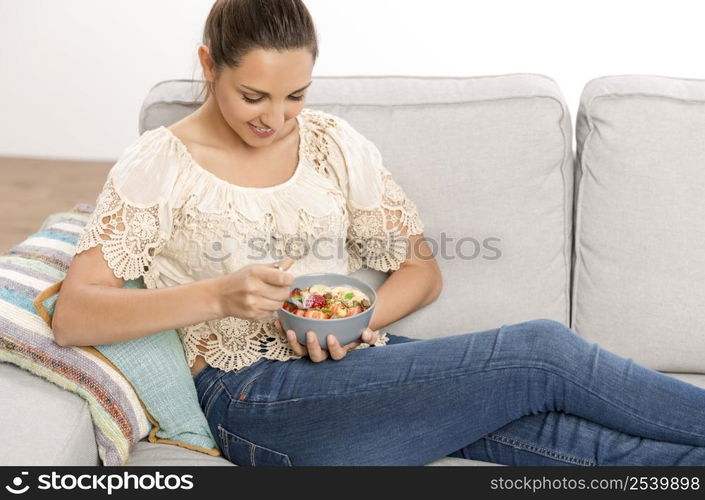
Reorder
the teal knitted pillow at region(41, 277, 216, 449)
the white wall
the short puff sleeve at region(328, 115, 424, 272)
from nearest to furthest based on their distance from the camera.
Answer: the teal knitted pillow at region(41, 277, 216, 449) → the short puff sleeve at region(328, 115, 424, 272) → the white wall

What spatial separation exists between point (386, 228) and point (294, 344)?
359 mm

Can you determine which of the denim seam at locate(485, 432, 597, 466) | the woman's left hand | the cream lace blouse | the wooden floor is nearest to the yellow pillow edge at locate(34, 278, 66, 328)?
the cream lace blouse

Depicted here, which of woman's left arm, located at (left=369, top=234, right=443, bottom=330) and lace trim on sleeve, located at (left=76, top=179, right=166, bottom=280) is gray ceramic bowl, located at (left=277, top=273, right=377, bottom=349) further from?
lace trim on sleeve, located at (left=76, top=179, right=166, bottom=280)

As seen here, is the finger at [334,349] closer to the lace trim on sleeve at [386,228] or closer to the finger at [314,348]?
the finger at [314,348]

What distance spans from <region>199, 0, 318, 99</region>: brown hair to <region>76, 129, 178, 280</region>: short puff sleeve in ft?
0.69

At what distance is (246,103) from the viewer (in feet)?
5.03

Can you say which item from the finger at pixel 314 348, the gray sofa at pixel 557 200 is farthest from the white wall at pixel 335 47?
the finger at pixel 314 348

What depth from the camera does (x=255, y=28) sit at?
1.47m

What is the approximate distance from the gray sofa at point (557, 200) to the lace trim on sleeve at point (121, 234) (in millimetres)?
402

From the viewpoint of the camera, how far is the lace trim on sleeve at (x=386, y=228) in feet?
5.81

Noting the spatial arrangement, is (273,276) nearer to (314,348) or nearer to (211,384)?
(314,348)

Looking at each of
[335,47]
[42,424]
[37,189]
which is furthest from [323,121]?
[37,189]

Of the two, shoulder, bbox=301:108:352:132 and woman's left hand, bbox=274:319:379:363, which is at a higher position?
shoulder, bbox=301:108:352:132

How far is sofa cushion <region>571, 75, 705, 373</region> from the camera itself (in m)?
1.82
